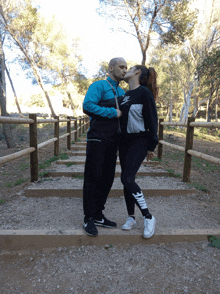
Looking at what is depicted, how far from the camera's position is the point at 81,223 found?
8.09 feet

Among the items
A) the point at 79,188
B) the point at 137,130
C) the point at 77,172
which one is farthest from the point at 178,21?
the point at 137,130

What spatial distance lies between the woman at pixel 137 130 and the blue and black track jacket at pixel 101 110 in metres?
0.12

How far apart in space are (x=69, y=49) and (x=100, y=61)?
3378mm

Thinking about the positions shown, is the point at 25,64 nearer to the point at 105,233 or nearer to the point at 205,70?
the point at 205,70

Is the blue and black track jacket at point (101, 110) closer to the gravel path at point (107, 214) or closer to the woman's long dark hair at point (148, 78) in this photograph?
the woman's long dark hair at point (148, 78)

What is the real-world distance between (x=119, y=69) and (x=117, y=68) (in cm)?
2

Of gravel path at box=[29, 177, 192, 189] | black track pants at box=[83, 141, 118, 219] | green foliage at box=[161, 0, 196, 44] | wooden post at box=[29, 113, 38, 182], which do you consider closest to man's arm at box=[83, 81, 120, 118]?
black track pants at box=[83, 141, 118, 219]

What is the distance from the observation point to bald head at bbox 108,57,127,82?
6.82ft

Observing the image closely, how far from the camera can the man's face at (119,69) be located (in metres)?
2.08

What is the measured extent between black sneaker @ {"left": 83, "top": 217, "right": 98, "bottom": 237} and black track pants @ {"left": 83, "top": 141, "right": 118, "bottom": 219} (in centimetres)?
5

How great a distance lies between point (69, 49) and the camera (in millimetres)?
18375

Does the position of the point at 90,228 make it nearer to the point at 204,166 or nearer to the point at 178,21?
the point at 204,166

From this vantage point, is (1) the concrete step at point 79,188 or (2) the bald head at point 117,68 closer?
(2) the bald head at point 117,68

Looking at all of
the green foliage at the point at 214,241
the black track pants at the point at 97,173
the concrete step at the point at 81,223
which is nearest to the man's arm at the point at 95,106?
the black track pants at the point at 97,173
